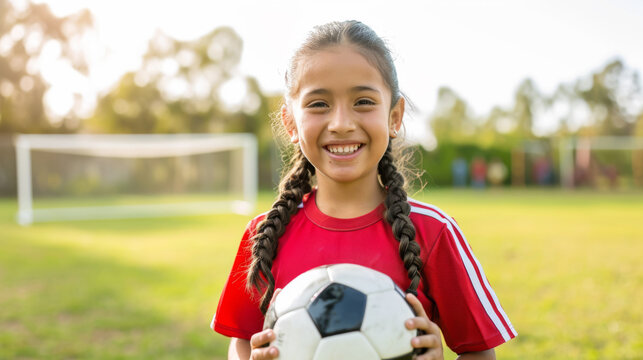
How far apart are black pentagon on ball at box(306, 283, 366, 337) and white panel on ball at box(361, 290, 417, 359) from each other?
0.02m

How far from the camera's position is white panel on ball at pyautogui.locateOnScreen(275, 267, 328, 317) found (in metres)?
1.40

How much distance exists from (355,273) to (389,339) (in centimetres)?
19

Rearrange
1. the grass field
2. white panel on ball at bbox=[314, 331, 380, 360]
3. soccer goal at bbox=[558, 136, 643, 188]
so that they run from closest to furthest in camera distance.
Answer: white panel on ball at bbox=[314, 331, 380, 360], the grass field, soccer goal at bbox=[558, 136, 643, 188]

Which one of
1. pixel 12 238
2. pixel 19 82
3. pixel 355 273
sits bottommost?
pixel 12 238

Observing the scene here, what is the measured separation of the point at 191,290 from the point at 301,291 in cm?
402

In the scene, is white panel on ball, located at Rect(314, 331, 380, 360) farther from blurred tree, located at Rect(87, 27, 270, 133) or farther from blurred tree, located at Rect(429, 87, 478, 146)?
blurred tree, located at Rect(429, 87, 478, 146)

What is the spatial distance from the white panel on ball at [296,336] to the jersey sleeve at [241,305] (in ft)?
1.24

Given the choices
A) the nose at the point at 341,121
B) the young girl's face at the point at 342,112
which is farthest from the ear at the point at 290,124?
the nose at the point at 341,121

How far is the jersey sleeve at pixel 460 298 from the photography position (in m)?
1.53

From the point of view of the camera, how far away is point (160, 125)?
31703mm

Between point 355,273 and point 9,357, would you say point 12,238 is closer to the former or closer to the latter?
point 9,357

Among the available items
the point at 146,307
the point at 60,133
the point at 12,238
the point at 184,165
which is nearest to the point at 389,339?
the point at 146,307

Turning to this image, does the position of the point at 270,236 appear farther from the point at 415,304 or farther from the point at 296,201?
the point at 415,304

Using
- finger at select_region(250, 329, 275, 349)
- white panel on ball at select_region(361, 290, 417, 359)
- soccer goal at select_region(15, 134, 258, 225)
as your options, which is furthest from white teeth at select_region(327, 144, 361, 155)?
soccer goal at select_region(15, 134, 258, 225)
